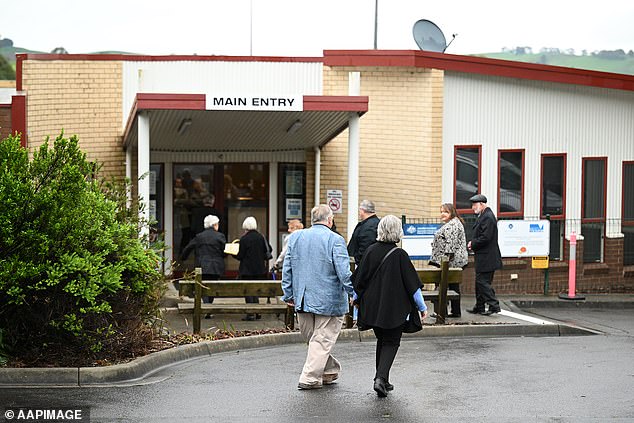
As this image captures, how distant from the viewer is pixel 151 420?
27.5 ft

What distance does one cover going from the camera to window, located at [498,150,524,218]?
65.7ft

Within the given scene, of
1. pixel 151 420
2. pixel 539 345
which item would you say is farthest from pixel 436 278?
pixel 151 420

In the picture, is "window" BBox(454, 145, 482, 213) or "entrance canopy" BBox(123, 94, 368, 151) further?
"window" BBox(454, 145, 482, 213)

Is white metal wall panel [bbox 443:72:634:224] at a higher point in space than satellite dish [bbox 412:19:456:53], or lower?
lower

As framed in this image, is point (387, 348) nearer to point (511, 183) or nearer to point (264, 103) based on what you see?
point (264, 103)

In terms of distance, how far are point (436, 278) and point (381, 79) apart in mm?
6511

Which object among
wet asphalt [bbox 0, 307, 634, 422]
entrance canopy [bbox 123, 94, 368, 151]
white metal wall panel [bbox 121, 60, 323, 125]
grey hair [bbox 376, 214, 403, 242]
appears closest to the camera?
wet asphalt [bbox 0, 307, 634, 422]

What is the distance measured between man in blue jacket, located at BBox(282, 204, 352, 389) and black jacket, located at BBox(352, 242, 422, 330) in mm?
179

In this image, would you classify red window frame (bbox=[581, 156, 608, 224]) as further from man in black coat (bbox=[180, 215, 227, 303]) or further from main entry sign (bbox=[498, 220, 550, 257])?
man in black coat (bbox=[180, 215, 227, 303])

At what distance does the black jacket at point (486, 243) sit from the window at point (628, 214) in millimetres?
6842

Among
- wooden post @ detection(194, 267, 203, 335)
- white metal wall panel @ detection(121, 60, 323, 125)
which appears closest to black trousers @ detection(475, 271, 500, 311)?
wooden post @ detection(194, 267, 203, 335)

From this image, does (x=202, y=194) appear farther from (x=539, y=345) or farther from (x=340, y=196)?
→ (x=539, y=345)

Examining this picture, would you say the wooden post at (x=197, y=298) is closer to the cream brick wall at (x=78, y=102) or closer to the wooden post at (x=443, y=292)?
the wooden post at (x=443, y=292)

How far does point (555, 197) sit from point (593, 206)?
0.98 meters
